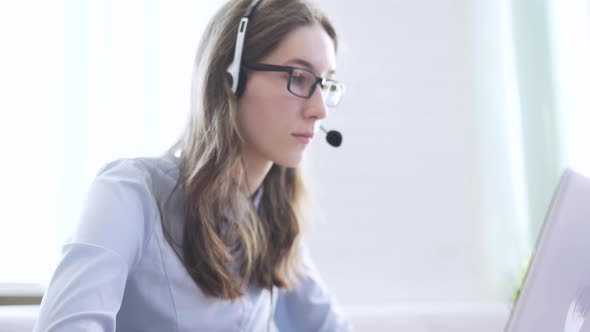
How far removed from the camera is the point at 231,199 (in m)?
1.17

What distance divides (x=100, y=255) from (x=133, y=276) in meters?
0.17

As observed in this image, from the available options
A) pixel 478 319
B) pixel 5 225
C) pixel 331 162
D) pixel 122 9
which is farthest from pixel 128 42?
pixel 478 319

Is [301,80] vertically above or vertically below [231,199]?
above

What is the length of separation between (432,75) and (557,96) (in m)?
0.44

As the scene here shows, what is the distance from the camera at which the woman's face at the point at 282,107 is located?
1.17 metres

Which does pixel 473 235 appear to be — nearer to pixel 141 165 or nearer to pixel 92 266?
pixel 141 165

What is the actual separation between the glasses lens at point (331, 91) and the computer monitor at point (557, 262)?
0.67 meters

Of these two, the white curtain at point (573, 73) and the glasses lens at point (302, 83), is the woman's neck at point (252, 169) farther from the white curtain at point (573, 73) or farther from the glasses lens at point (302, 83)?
the white curtain at point (573, 73)

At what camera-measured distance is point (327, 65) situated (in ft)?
3.96

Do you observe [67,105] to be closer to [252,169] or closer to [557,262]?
[252,169]

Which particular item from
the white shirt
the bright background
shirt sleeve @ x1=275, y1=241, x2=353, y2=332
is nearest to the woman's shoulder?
the white shirt

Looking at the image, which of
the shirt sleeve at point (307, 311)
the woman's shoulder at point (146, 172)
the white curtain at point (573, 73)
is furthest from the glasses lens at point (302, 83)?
the white curtain at point (573, 73)

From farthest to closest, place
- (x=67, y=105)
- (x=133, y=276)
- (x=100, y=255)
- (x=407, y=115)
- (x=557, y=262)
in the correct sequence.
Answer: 1. (x=407, y=115)
2. (x=67, y=105)
3. (x=133, y=276)
4. (x=100, y=255)
5. (x=557, y=262)

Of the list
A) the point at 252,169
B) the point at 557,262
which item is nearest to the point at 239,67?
the point at 252,169
